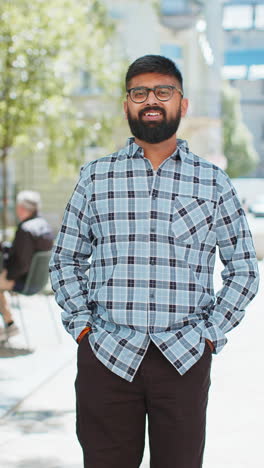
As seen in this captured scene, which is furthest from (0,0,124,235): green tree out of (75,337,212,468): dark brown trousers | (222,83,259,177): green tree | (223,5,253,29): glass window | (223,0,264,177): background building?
(222,83,259,177): green tree

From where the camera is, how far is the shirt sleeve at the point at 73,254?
9.20 feet

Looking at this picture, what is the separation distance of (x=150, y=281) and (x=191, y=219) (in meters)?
0.25

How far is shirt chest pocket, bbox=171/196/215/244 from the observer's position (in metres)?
2.71

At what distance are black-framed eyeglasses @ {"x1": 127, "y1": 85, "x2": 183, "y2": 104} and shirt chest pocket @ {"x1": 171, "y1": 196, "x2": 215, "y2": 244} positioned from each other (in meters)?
0.34

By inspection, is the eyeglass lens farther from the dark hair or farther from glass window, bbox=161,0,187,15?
glass window, bbox=161,0,187,15

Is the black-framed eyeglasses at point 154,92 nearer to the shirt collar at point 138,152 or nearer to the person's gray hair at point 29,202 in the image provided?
the shirt collar at point 138,152

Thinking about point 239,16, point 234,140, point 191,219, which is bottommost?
point 234,140

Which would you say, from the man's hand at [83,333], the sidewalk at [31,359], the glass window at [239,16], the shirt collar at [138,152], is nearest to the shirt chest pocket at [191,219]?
the shirt collar at [138,152]

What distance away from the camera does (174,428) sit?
2650 mm

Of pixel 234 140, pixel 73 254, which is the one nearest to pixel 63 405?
pixel 73 254

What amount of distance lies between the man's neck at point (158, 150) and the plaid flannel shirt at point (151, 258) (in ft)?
0.08

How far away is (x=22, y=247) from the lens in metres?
7.91

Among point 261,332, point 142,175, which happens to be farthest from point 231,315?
point 261,332

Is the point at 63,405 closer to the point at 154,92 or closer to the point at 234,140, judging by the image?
the point at 154,92
